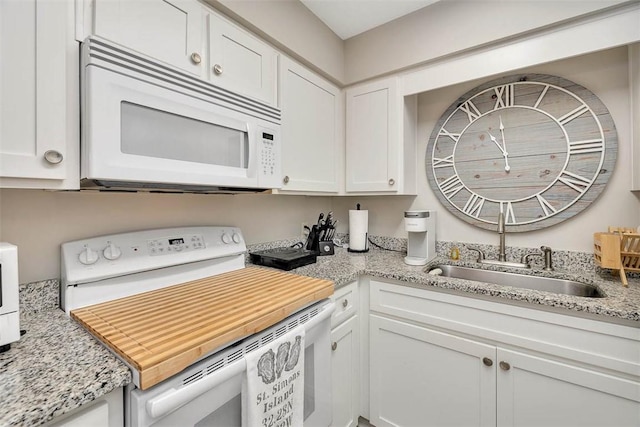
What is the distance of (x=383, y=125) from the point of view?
190 cm

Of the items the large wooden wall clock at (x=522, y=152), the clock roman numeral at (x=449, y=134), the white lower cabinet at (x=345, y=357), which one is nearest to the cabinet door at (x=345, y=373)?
the white lower cabinet at (x=345, y=357)

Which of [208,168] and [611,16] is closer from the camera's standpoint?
[208,168]

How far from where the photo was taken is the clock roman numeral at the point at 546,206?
1603mm

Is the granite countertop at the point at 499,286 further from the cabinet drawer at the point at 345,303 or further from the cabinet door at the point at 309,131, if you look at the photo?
the cabinet door at the point at 309,131

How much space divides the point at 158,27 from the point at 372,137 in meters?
1.33

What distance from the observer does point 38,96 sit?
0.75m

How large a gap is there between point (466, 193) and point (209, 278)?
1622 millimetres

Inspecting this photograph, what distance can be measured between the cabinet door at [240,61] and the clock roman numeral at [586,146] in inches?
63.9

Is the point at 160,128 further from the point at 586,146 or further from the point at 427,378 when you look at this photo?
the point at 586,146

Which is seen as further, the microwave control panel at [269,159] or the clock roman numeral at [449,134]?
the clock roman numeral at [449,134]

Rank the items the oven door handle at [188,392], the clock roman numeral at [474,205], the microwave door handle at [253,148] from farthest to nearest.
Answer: the clock roman numeral at [474,205]
the microwave door handle at [253,148]
the oven door handle at [188,392]

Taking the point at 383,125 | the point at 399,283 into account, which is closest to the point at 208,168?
the point at 399,283

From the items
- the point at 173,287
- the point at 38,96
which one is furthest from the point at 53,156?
the point at 173,287

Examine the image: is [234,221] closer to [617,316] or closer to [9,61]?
[9,61]
